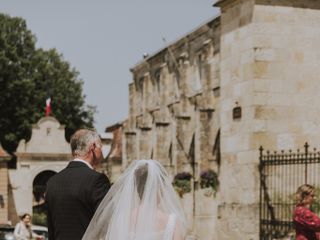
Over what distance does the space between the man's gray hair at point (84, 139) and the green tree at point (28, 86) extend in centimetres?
5392

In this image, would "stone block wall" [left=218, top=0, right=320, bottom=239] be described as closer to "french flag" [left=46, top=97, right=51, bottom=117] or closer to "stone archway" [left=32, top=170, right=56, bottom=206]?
"french flag" [left=46, top=97, right=51, bottom=117]

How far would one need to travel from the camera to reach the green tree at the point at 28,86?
61.1 m

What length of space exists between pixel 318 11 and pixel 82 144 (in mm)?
14633

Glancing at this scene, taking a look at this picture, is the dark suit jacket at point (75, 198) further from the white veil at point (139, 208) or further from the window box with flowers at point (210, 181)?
the window box with flowers at point (210, 181)

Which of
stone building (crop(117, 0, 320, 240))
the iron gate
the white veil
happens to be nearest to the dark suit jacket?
the white veil

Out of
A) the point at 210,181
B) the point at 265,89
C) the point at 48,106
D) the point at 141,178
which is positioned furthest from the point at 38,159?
the point at 141,178

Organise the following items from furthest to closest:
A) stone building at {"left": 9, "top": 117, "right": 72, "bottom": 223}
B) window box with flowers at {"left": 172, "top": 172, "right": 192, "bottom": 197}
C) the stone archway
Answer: the stone archway < stone building at {"left": 9, "top": 117, "right": 72, "bottom": 223} < window box with flowers at {"left": 172, "top": 172, "right": 192, "bottom": 197}

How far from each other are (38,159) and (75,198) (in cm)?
5348

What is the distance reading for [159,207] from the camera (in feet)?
22.5

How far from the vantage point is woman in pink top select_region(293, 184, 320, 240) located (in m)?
11.4

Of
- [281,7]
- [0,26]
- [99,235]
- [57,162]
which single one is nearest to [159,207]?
[99,235]

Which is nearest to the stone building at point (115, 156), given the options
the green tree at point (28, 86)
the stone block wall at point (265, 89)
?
the green tree at point (28, 86)

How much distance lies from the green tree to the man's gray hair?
177ft

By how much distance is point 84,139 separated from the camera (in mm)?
7457
